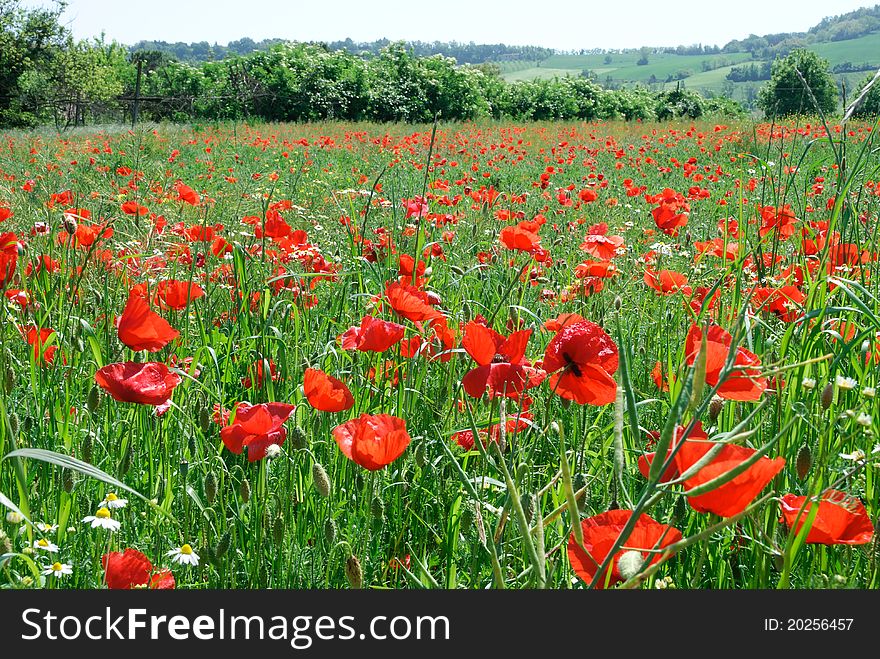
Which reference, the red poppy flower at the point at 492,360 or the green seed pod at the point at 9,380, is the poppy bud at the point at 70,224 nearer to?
the green seed pod at the point at 9,380

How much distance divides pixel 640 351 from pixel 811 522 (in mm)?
1163

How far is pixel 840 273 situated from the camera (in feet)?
6.66

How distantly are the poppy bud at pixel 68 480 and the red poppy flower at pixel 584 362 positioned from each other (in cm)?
75

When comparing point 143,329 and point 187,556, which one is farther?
point 143,329

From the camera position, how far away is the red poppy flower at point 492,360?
1.20 metres

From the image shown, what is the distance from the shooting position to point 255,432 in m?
1.17

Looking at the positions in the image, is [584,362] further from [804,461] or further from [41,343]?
[41,343]

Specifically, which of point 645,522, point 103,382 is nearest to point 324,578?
point 103,382

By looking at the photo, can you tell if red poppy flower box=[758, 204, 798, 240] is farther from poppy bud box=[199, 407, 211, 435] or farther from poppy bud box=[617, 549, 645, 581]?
poppy bud box=[617, 549, 645, 581]

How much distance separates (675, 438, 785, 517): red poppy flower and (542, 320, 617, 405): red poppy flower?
13.0 inches

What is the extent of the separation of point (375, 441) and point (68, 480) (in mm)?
526

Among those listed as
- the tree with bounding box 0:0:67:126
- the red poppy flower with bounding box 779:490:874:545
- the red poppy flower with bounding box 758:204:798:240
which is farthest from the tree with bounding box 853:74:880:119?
the tree with bounding box 0:0:67:126

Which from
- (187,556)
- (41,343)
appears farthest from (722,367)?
(41,343)

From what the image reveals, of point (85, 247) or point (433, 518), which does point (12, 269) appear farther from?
point (433, 518)
